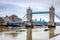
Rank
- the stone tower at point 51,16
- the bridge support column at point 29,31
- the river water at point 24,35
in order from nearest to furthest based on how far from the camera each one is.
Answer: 1. the stone tower at point 51,16
2. the bridge support column at point 29,31
3. the river water at point 24,35

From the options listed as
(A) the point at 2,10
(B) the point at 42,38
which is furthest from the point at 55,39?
(A) the point at 2,10

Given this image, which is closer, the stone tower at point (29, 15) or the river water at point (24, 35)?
the stone tower at point (29, 15)

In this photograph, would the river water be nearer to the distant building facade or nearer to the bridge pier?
the bridge pier

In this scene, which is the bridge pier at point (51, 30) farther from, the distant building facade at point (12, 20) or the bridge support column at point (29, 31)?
the distant building facade at point (12, 20)

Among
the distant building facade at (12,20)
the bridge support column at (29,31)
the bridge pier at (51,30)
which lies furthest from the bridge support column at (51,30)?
the distant building facade at (12,20)

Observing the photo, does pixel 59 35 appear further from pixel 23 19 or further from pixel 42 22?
pixel 23 19

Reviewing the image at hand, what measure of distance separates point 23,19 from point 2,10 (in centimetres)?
51

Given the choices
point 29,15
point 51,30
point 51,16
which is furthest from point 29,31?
point 51,16

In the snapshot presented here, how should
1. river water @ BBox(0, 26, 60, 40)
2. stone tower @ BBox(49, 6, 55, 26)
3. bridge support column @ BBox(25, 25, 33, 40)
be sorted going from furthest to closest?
1. river water @ BBox(0, 26, 60, 40)
2. bridge support column @ BBox(25, 25, 33, 40)
3. stone tower @ BBox(49, 6, 55, 26)

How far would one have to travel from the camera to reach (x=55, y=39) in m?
2.77

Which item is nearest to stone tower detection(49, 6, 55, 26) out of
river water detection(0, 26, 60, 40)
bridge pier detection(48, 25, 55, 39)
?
bridge pier detection(48, 25, 55, 39)

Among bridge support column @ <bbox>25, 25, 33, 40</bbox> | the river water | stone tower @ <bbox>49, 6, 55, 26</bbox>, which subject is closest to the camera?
stone tower @ <bbox>49, 6, 55, 26</bbox>

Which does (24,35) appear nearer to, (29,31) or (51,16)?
(29,31)

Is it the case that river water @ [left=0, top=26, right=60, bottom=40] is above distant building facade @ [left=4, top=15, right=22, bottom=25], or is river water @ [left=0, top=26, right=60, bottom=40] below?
below
